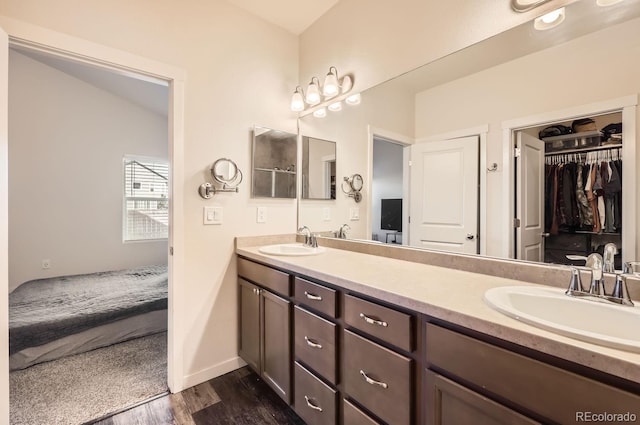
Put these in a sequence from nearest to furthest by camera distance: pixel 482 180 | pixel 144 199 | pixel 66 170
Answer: pixel 482 180, pixel 66 170, pixel 144 199

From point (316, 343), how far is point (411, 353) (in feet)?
1.72

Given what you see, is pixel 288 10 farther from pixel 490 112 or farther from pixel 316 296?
pixel 316 296

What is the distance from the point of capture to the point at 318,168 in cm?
232

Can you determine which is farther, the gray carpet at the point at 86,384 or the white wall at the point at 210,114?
the white wall at the point at 210,114

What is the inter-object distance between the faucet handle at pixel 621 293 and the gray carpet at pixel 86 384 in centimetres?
231

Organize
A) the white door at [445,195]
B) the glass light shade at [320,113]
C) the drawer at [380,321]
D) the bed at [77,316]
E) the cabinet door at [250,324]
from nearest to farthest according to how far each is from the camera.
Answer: the drawer at [380,321], the white door at [445,195], the cabinet door at [250,324], the bed at [77,316], the glass light shade at [320,113]

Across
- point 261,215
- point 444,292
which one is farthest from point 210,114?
point 444,292

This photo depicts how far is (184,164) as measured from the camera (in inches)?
71.9

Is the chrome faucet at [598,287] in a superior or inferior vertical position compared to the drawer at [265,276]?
superior

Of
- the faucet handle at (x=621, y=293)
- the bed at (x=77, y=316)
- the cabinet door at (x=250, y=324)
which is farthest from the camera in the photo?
the bed at (x=77, y=316)

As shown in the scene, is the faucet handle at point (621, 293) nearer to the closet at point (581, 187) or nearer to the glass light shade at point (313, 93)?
the closet at point (581, 187)

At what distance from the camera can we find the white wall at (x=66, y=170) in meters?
3.37

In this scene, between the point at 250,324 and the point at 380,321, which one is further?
the point at 250,324

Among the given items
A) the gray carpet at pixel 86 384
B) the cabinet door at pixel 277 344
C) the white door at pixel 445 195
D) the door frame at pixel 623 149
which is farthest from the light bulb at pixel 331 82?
the gray carpet at pixel 86 384
